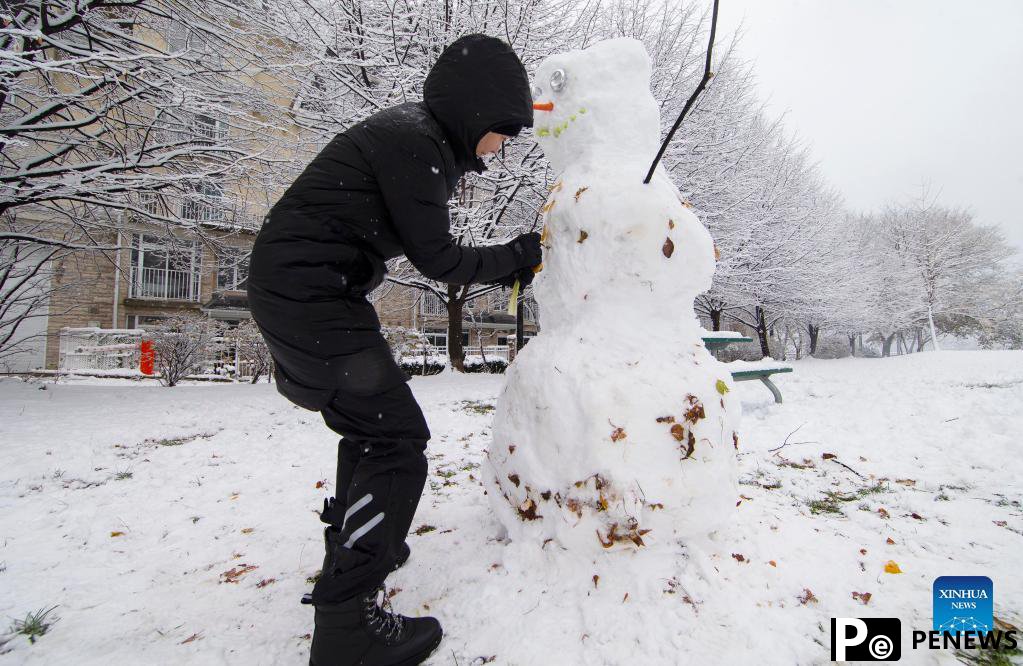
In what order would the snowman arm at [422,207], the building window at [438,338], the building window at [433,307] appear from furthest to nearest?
the building window at [433,307]
the building window at [438,338]
the snowman arm at [422,207]

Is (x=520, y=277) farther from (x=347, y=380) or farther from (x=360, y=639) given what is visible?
(x=360, y=639)

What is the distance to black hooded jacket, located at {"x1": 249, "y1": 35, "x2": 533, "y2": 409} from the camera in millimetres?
1326

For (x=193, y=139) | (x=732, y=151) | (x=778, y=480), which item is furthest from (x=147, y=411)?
(x=732, y=151)

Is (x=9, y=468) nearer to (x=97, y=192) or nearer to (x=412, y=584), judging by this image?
(x=412, y=584)

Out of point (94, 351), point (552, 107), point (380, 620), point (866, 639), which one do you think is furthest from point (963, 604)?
point (94, 351)

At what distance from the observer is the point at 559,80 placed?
2.08 meters

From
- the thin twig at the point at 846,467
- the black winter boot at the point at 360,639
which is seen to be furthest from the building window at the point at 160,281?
the thin twig at the point at 846,467

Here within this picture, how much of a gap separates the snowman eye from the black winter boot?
218 cm

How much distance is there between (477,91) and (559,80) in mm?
793

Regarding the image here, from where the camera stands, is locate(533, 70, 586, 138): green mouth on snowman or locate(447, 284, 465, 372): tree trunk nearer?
locate(533, 70, 586, 138): green mouth on snowman

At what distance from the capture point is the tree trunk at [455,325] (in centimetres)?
988

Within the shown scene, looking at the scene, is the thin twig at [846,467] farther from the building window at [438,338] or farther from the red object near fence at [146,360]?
the building window at [438,338]

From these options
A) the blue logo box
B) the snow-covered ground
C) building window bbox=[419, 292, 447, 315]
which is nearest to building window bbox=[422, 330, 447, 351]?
building window bbox=[419, 292, 447, 315]

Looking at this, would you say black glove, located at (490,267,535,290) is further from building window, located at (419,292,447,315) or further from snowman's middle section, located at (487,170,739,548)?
building window, located at (419,292,447,315)
